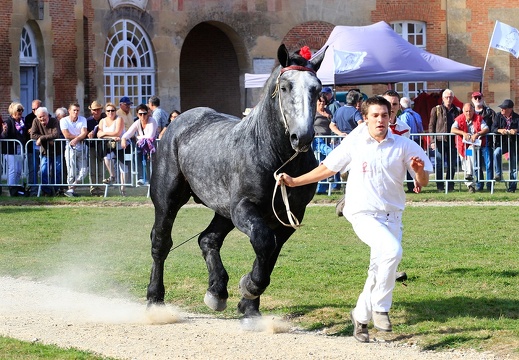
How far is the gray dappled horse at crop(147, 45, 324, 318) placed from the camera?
27.4 feet

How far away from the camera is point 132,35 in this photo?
112ft

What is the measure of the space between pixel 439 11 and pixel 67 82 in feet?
45.8

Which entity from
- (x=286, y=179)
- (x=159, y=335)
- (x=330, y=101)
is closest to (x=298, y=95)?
(x=286, y=179)

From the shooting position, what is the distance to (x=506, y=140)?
2117 cm

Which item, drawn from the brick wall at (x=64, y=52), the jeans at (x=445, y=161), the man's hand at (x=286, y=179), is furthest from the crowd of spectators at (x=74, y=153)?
the man's hand at (x=286, y=179)

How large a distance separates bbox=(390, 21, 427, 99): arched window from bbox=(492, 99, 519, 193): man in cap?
16012 millimetres

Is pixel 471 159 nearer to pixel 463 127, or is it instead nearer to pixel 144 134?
pixel 463 127

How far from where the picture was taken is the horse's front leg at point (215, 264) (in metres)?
8.96

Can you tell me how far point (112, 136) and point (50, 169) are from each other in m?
1.36

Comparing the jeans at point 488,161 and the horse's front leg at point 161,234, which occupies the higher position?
the jeans at point 488,161

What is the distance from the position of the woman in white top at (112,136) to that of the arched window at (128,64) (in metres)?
12.1

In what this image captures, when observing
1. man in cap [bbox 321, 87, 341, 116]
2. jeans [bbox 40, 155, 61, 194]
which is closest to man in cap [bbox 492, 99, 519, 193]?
man in cap [bbox 321, 87, 341, 116]

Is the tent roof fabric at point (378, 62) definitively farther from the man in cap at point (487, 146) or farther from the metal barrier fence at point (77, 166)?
the metal barrier fence at point (77, 166)

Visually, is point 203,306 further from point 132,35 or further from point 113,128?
point 132,35
